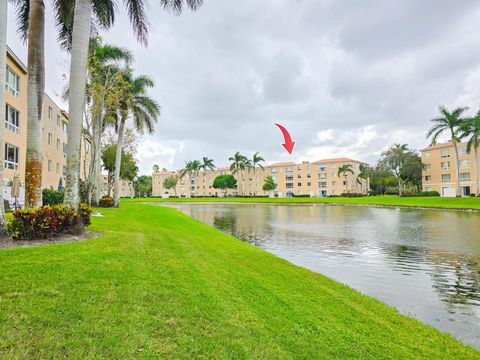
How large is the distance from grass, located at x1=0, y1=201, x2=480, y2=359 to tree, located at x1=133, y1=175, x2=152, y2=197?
5101 inches

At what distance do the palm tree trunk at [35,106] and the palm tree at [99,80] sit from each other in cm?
957

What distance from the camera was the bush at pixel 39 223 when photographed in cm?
785

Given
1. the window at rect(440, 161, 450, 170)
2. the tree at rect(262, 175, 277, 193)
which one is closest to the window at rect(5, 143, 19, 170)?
the window at rect(440, 161, 450, 170)

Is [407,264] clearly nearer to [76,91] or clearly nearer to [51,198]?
[76,91]

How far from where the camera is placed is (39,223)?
7.99 metres

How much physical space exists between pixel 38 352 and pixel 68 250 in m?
4.18

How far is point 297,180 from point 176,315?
106036 mm

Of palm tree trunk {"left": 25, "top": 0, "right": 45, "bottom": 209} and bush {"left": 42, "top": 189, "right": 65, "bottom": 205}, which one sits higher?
palm tree trunk {"left": 25, "top": 0, "right": 45, "bottom": 209}

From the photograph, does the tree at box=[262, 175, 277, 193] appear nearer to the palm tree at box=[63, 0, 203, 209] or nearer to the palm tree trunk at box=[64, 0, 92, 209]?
the palm tree at box=[63, 0, 203, 209]

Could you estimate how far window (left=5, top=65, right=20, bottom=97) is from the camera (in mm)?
20723

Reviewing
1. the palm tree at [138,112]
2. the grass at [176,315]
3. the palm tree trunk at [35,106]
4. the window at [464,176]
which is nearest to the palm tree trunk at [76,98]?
the palm tree trunk at [35,106]

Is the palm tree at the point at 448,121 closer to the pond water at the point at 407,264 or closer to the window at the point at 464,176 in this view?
the window at the point at 464,176

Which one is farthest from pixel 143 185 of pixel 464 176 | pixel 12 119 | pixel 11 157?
pixel 464 176

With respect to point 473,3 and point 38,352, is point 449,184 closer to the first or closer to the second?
point 473,3
